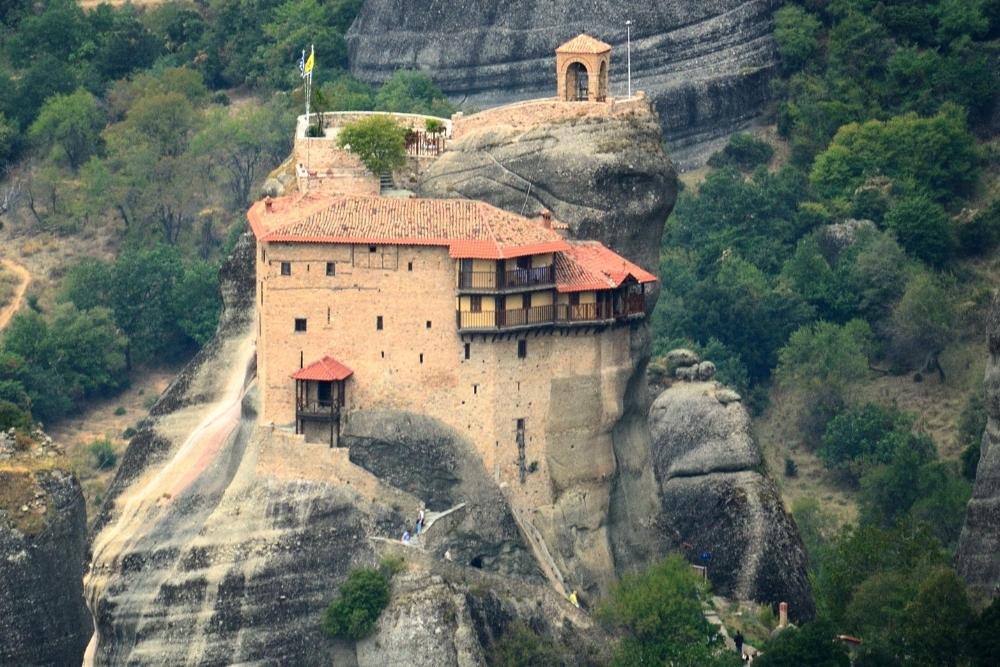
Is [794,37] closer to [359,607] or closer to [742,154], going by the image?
[742,154]

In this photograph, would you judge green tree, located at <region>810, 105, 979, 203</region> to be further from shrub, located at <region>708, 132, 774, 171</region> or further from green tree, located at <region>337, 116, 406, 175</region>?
green tree, located at <region>337, 116, 406, 175</region>

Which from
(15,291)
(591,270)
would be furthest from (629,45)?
(591,270)

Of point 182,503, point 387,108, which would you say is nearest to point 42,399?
point 387,108

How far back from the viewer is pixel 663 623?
145000 mm

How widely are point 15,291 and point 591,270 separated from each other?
4649 cm

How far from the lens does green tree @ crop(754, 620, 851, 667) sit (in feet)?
458

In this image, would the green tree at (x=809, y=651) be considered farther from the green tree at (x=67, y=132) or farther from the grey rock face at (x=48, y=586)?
the green tree at (x=67, y=132)

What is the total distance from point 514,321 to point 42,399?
1465 inches

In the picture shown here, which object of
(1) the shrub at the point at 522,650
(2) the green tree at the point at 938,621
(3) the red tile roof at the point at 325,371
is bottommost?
(1) the shrub at the point at 522,650

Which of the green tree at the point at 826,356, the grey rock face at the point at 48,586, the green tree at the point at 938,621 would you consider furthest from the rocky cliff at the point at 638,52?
the green tree at the point at 938,621

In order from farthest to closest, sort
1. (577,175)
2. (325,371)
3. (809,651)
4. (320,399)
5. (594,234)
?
(594,234), (577,175), (320,399), (325,371), (809,651)

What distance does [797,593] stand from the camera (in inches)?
5910

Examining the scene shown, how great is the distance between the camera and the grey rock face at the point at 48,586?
152m

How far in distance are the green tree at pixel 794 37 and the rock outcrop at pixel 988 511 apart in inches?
1852
